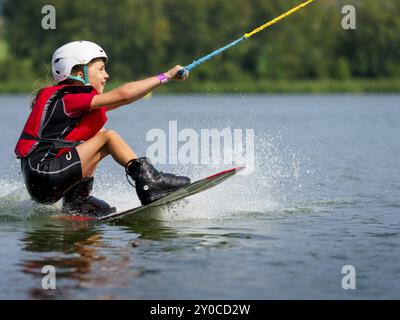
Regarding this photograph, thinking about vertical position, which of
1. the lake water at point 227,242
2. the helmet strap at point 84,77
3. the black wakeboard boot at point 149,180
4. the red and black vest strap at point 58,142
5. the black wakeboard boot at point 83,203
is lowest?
the lake water at point 227,242

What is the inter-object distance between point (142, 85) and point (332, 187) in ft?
19.4

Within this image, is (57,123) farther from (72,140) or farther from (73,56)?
(73,56)

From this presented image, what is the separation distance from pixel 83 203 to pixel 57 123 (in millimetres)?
1151

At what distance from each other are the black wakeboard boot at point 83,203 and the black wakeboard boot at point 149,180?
72 centimetres

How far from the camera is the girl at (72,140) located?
10016mm

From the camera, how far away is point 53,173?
1000cm

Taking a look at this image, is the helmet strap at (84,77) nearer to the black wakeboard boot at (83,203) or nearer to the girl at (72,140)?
the girl at (72,140)

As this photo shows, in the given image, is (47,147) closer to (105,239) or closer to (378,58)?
(105,239)

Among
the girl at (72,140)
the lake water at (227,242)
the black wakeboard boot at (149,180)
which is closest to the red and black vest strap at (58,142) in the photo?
the girl at (72,140)

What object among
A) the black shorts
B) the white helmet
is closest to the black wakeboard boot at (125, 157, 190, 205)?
the black shorts

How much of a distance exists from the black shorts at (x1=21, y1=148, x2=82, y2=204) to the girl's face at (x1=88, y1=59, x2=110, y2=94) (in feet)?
2.51

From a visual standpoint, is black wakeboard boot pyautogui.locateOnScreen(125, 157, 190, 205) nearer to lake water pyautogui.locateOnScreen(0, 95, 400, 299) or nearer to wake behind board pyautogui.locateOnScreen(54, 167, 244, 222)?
wake behind board pyautogui.locateOnScreen(54, 167, 244, 222)

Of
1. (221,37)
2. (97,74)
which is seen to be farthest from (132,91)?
(221,37)
